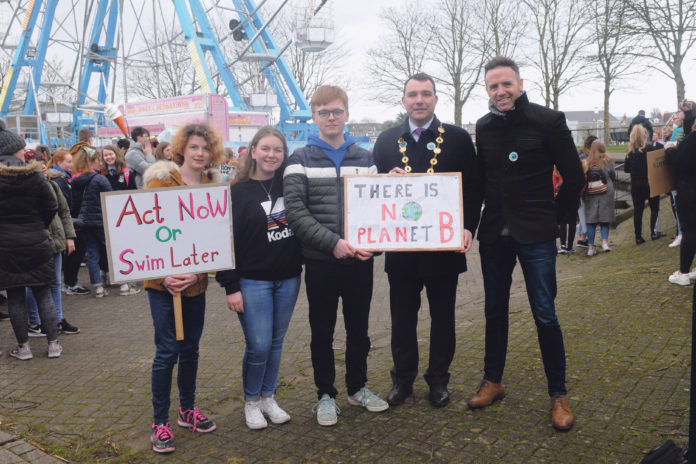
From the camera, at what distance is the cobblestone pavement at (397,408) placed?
3422 millimetres

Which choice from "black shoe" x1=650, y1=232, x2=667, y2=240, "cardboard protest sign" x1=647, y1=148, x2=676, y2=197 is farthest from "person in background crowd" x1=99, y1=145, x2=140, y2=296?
"black shoe" x1=650, y1=232, x2=667, y2=240

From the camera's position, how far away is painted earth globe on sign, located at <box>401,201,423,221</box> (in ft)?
12.1

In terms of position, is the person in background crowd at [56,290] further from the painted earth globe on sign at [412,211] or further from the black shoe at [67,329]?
the painted earth globe on sign at [412,211]

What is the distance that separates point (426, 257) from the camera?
153 inches

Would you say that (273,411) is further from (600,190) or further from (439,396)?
(600,190)

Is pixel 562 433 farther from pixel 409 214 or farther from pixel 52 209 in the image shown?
pixel 52 209

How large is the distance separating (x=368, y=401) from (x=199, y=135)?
208cm

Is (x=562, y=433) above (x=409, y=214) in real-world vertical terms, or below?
below

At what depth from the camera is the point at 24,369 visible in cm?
526

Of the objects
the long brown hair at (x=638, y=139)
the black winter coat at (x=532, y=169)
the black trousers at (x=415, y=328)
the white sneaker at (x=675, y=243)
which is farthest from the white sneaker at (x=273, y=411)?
the long brown hair at (x=638, y=139)

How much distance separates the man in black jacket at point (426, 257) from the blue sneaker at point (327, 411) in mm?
412

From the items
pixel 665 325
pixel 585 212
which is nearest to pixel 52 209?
pixel 665 325

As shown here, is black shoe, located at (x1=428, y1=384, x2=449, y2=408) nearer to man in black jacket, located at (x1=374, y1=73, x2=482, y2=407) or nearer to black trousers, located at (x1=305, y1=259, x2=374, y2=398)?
man in black jacket, located at (x1=374, y1=73, x2=482, y2=407)

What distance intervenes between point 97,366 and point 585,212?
27.9ft
